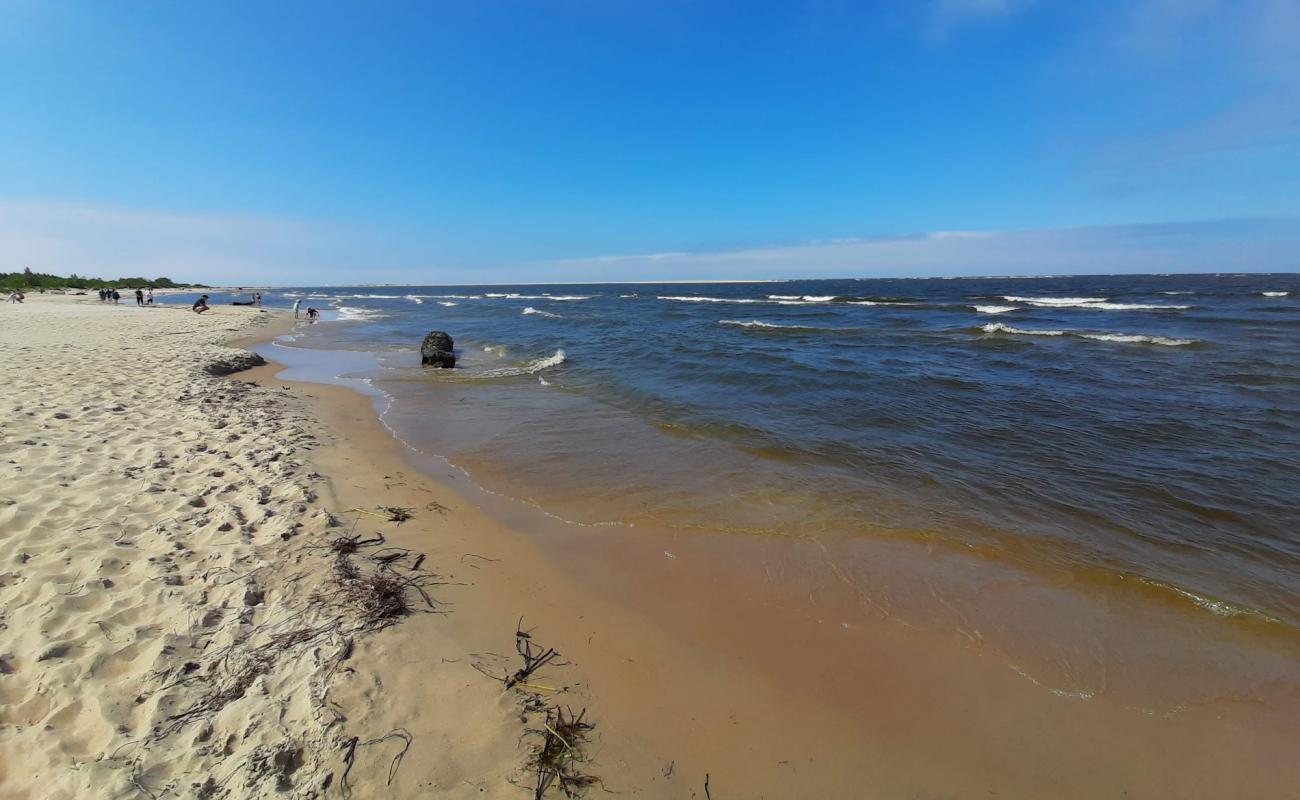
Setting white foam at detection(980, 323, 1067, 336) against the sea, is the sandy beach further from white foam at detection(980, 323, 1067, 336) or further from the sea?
white foam at detection(980, 323, 1067, 336)

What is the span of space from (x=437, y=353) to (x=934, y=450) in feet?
43.4

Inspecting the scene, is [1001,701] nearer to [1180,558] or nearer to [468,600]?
[1180,558]

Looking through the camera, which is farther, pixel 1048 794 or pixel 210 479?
pixel 210 479

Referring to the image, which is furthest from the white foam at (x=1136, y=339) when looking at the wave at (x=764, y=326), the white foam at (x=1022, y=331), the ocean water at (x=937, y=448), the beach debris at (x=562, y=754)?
the beach debris at (x=562, y=754)

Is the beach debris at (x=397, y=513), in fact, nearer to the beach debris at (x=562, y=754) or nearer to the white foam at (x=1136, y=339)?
the beach debris at (x=562, y=754)

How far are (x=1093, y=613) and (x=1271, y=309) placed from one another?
43.8 metres

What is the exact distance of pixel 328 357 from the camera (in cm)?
1720

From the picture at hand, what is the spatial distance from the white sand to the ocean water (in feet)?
8.50

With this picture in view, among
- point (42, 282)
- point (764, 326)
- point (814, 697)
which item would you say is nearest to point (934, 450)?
point (814, 697)

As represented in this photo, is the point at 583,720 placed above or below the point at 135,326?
below

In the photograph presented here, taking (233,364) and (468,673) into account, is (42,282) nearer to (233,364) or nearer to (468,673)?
(233,364)

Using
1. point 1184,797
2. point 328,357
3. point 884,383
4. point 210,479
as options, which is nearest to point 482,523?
point 210,479

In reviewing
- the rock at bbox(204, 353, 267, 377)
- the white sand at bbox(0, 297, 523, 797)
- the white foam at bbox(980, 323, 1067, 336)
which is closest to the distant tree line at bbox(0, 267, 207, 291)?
the rock at bbox(204, 353, 267, 377)

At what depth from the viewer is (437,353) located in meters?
15.3
